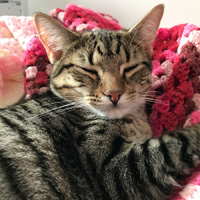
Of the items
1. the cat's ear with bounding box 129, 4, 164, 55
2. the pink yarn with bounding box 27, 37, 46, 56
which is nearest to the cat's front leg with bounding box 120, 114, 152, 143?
the cat's ear with bounding box 129, 4, 164, 55

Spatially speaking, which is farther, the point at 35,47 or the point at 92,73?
the point at 35,47

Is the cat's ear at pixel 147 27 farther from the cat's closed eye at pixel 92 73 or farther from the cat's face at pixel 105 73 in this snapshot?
the cat's closed eye at pixel 92 73

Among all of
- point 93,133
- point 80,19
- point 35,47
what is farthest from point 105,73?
point 80,19

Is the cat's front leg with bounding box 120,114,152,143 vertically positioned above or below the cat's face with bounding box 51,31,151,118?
below

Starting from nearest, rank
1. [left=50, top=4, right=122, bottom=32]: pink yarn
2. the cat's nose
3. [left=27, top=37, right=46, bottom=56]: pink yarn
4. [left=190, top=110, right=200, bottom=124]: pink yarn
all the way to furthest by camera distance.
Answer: the cat's nose, [left=190, top=110, right=200, bottom=124]: pink yarn, [left=27, top=37, right=46, bottom=56]: pink yarn, [left=50, top=4, right=122, bottom=32]: pink yarn

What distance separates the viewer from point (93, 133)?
1.05m

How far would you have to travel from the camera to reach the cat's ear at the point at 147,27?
3.91ft

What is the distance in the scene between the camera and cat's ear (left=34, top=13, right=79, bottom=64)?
1146 millimetres

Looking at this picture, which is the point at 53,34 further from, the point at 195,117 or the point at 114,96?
the point at 195,117

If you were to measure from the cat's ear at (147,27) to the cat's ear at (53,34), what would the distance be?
0.28 meters

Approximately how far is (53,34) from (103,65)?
0.29 metres

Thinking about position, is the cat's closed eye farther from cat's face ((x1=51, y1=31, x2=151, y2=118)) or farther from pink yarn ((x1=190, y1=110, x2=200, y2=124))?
pink yarn ((x1=190, y1=110, x2=200, y2=124))

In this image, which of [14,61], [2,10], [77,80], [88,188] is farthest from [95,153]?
[2,10]

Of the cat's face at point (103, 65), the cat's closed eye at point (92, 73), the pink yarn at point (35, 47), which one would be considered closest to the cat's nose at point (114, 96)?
the cat's face at point (103, 65)
